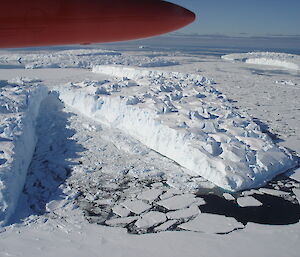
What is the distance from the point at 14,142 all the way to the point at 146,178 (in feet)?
12.4

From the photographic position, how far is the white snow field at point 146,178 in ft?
18.9

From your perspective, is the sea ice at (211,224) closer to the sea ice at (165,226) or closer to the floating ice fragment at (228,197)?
the sea ice at (165,226)

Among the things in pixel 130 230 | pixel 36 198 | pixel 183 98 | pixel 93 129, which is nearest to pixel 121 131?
pixel 93 129

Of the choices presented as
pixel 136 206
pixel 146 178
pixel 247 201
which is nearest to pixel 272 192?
pixel 247 201

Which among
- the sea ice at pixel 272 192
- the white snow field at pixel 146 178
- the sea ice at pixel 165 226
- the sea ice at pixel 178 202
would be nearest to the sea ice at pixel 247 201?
the white snow field at pixel 146 178

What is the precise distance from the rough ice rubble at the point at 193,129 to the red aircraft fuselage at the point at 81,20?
4297 millimetres

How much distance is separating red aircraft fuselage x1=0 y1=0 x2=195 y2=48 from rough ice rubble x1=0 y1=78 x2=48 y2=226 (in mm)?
3333

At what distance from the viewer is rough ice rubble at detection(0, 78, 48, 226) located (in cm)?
655

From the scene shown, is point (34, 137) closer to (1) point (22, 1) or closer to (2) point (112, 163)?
(2) point (112, 163)

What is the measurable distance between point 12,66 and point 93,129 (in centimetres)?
2160

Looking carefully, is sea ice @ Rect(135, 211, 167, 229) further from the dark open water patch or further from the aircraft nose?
the aircraft nose

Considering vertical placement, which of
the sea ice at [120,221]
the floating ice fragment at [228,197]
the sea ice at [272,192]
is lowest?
the sea ice at [120,221]

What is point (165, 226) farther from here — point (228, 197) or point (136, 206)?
point (228, 197)

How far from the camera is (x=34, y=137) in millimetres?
10523
